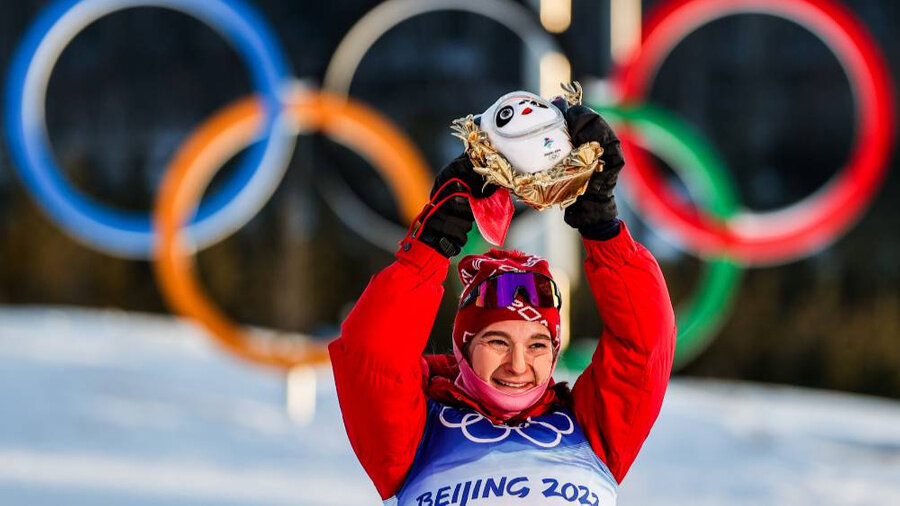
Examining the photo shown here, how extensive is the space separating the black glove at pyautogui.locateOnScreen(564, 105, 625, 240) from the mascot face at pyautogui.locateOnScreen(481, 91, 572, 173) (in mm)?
29

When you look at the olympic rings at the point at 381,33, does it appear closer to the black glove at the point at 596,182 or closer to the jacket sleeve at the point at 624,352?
the jacket sleeve at the point at 624,352

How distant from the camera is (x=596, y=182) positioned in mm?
2295

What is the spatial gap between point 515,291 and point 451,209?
25cm

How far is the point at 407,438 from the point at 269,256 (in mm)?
11345

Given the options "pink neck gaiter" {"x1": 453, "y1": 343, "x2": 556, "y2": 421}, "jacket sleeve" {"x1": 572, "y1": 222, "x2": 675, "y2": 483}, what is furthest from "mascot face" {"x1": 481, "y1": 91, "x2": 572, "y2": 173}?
"pink neck gaiter" {"x1": 453, "y1": 343, "x2": 556, "y2": 421}

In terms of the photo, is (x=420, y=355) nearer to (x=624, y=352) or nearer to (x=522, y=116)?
(x=624, y=352)

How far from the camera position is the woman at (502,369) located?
2326 mm

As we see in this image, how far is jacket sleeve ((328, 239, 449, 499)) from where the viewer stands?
2.31 m

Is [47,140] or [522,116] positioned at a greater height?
[47,140]

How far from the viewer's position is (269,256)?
1363 cm

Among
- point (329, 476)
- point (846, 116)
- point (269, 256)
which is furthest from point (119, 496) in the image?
point (846, 116)

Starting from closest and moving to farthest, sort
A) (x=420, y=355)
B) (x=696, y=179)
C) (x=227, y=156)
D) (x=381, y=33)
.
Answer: (x=420, y=355), (x=696, y=179), (x=227, y=156), (x=381, y=33)

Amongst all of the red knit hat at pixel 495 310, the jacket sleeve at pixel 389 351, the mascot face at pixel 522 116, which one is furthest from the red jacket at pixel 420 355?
the mascot face at pixel 522 116

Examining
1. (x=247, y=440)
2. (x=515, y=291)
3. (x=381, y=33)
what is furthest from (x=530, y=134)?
(x=247, y=440)
